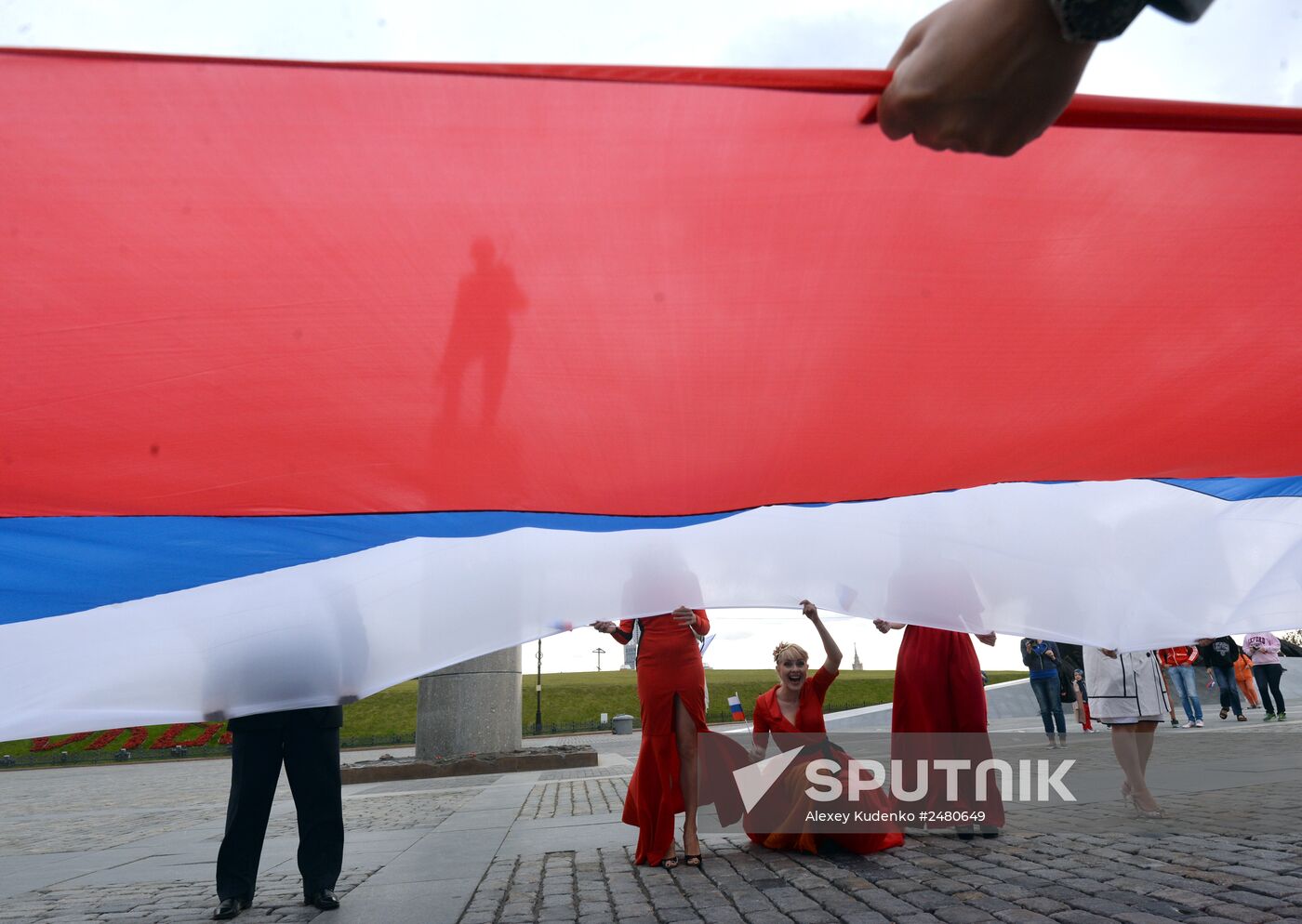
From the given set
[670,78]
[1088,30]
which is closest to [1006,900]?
[670,78]

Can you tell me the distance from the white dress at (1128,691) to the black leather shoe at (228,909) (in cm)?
567

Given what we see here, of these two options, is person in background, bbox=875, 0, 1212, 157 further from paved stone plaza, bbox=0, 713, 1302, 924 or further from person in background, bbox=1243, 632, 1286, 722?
person in background, bbox=1243, 632, 1286, 722

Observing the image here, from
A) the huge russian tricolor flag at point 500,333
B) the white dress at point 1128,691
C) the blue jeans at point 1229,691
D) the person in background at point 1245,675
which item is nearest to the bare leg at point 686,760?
the huge russian tricolor flag at point 500,333

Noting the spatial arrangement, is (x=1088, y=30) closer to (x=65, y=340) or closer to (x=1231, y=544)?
(x=65, y=340)

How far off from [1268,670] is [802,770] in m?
14.9

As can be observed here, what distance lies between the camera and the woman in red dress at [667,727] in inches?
230

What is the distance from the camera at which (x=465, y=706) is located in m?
16.2

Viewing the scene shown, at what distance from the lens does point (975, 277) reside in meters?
2.80

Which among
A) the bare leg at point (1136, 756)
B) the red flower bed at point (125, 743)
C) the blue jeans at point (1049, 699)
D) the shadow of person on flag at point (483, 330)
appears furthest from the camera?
the red flower bed at point (125, 743)

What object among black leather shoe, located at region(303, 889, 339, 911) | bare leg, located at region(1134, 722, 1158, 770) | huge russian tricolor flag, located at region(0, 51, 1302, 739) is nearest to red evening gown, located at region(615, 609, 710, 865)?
black leather shoe, located at region(303, 889, 339, 911)

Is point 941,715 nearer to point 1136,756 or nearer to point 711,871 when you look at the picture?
point 1136,756

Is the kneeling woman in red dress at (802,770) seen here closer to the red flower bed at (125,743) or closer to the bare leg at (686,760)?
the bare leg at (686,760)

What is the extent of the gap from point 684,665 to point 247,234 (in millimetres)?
4181

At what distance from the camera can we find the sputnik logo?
6.15 meters
